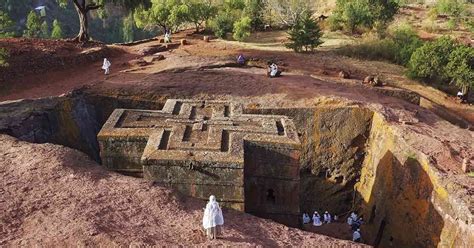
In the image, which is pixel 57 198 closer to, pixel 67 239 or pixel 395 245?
pixel 67 239

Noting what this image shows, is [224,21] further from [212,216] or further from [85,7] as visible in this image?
[212,216]

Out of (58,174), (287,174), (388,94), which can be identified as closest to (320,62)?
(388,94)

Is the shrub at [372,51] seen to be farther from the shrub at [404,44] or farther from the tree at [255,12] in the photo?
the tree at [255,12]

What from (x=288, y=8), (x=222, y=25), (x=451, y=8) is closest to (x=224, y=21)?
(x=222, y=25)

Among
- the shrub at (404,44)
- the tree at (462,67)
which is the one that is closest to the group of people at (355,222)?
the tree at (462,67)

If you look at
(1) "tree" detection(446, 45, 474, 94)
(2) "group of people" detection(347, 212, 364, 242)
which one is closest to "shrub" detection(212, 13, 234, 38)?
(1) "tree" detection(446, 45, 474, 94)

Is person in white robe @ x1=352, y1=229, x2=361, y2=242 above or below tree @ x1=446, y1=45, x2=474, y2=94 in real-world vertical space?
below

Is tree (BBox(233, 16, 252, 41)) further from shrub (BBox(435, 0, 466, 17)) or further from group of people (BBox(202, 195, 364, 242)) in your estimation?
shrub (BBox(435, 0, 466, 17))
